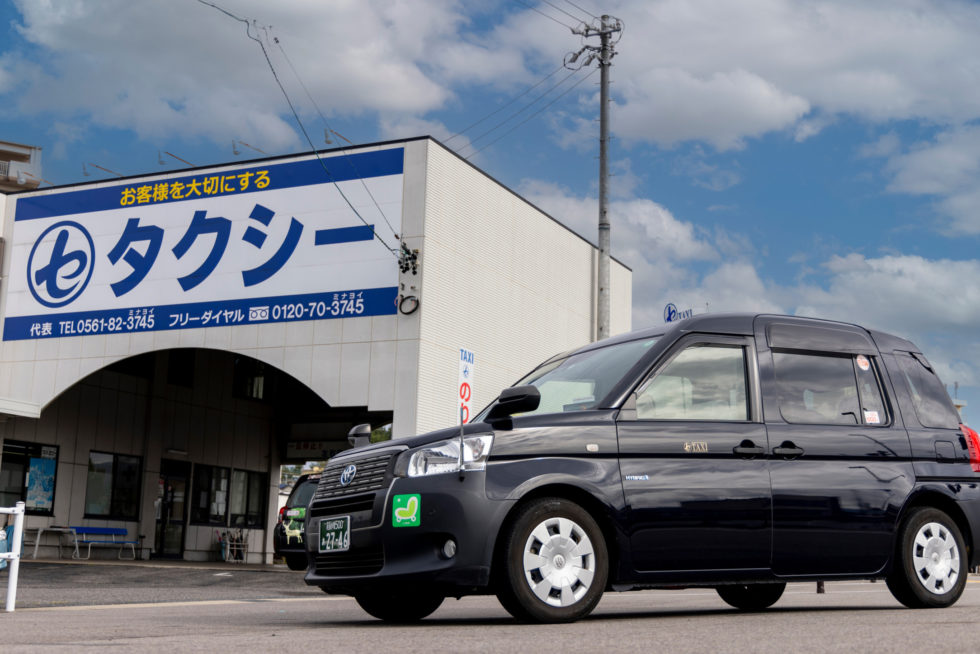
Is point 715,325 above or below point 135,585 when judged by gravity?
above

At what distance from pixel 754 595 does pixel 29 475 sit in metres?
22.7

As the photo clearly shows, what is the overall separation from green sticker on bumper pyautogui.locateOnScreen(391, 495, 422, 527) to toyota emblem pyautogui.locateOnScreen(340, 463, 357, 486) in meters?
0.60

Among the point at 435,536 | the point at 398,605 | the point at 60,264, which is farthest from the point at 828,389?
the point at 60,264

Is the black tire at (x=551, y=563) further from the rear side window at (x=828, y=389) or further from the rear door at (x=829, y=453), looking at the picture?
the rear side window at (x=828, y=389)

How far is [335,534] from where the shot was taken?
7.40 meters

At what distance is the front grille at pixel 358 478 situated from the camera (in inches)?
282

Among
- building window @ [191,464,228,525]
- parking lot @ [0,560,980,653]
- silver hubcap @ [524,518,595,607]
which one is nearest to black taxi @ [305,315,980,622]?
silver hubcap @ [524,518,595,607]

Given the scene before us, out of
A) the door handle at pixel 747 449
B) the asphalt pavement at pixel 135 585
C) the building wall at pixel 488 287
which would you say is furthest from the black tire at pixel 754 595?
the building wall at pixel 488 287

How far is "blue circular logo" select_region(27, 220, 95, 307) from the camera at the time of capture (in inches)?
1025

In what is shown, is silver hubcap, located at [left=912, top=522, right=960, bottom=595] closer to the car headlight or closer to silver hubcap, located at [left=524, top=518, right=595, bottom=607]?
silver hubcap, located at [left=524, top=518, right=595, bottom=607]

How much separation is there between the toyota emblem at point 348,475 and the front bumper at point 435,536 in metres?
0.38

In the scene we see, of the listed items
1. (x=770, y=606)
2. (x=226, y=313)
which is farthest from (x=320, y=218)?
(x=770, y=606)

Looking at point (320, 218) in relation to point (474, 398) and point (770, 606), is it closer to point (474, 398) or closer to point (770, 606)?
point (474, 398)

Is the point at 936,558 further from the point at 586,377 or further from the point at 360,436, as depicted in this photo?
the point at 360,436
